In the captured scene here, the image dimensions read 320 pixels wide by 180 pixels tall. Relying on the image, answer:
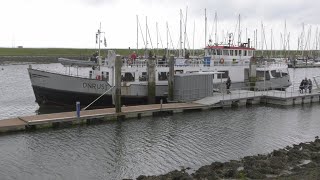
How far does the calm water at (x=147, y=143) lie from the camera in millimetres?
18516

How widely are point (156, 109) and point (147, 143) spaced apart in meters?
7.69

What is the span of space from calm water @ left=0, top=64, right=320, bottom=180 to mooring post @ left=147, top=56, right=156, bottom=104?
12.6ft

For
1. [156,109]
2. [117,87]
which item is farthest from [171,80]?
[117,87]

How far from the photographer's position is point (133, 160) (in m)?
19.8

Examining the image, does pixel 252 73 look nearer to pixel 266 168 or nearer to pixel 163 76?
pixel 163 76

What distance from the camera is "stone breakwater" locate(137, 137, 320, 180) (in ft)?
52.9

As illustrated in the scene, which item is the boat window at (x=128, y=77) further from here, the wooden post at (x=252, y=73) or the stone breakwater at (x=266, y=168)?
the stone breakwater at (x=266, y=168)

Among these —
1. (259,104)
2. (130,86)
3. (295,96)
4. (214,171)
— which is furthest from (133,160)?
(295,96)

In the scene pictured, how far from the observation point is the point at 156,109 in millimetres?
30531

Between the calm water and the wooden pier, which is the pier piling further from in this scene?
the calm water

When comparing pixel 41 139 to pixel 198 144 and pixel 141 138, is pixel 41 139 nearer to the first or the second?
pixel 141 138

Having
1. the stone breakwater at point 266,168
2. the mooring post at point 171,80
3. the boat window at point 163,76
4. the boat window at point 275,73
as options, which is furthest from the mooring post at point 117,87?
the boat window at point 275,73

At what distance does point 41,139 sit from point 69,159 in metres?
4.37

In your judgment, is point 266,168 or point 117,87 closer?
point 266,168
